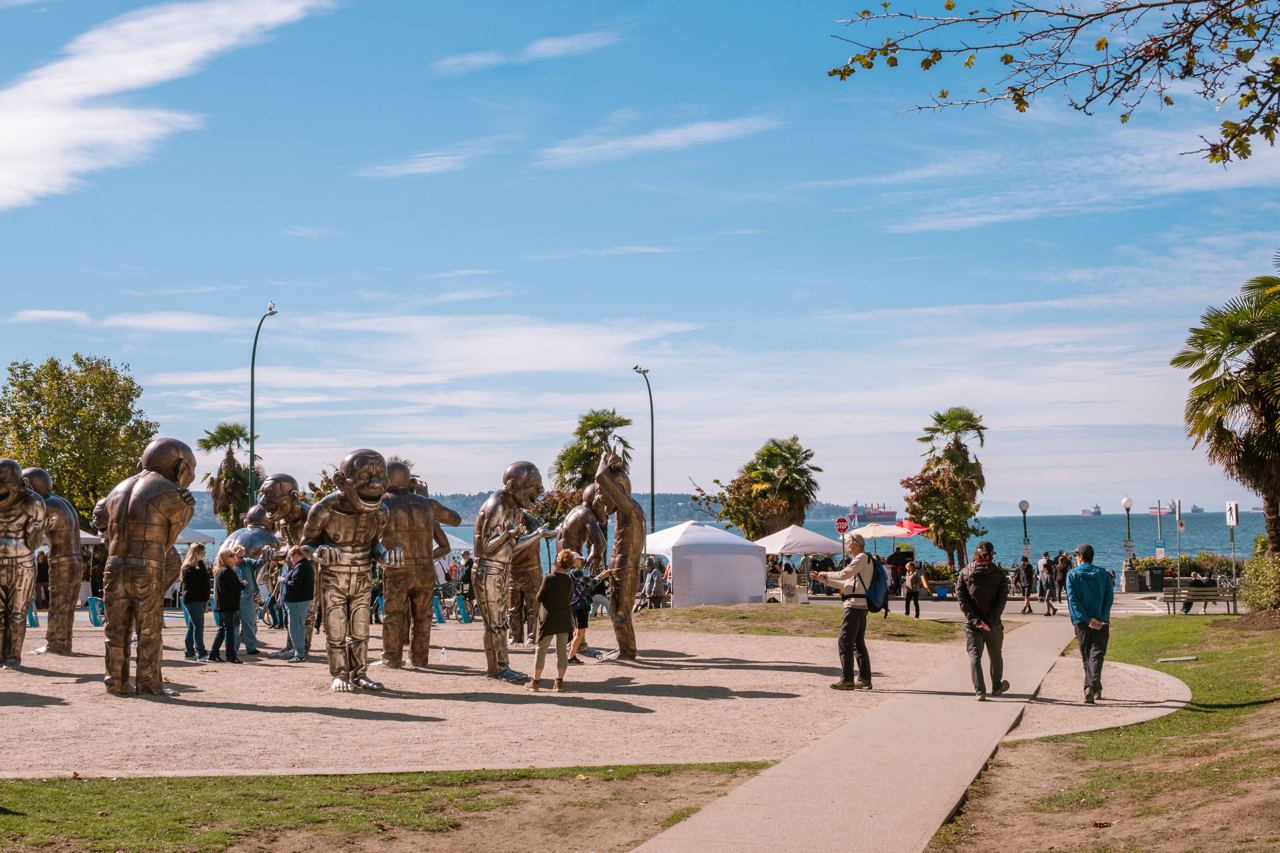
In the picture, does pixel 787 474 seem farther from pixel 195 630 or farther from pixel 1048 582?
pixel 195 630

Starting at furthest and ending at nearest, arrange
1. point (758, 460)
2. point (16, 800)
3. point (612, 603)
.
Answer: point (758, 460) → point (612, 603) → point (16, 800)

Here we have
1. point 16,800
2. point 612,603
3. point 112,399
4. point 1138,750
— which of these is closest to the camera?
point 16,800

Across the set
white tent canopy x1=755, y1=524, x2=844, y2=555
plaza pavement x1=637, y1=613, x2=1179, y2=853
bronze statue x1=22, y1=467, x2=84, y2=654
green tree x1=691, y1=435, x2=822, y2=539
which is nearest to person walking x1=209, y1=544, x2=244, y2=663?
bronze statue x1=22, y1=467, x2=84, y2=654

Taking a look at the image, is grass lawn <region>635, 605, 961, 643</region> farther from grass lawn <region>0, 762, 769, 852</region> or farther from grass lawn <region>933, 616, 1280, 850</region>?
grass lawn <region>0, 762, 769, 852</region>

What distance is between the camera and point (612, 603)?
60.9ft

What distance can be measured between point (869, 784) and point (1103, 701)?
20.4 ft

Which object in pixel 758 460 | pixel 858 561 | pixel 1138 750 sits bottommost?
pixel 1138 750

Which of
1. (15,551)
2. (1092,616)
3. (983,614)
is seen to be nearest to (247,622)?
(15,551)

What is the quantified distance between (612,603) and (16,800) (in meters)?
10.9

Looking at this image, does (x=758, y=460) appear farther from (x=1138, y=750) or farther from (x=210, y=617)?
(x=1138, y=750)

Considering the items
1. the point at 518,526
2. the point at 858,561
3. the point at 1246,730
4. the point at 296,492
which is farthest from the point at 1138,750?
the point at 296,492

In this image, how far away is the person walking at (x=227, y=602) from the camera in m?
18.0

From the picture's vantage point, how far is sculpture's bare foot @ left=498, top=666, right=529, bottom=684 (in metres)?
15.7

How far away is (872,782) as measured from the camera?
926 cm
